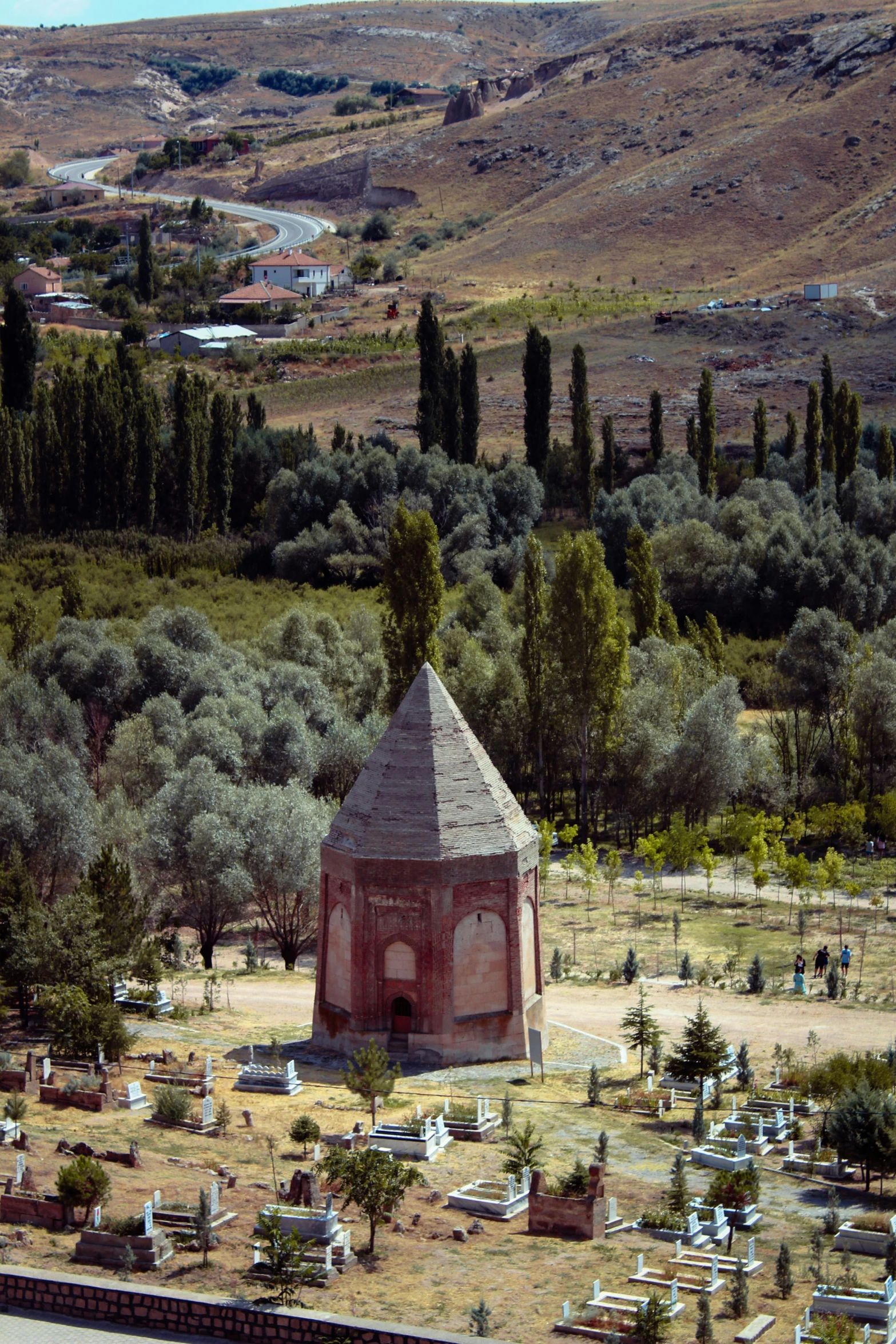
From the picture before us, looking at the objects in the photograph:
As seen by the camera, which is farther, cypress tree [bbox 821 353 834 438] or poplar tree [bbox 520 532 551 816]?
cypress tree [bbox 821 353 834 438]

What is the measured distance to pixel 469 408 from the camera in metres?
82.6

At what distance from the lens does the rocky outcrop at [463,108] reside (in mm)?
191125

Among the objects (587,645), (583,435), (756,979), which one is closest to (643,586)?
(587,645)

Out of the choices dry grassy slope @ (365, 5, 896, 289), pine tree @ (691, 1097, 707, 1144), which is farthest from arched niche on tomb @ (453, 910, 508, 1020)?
dry grassy slope @ (365, 5, 896, 289)

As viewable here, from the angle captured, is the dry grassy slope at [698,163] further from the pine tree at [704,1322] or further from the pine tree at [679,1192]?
the pine tree at [704,1322]

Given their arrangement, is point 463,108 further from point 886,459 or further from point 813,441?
point 813,441

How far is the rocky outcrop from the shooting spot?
191m

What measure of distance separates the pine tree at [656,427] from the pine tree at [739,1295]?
224 feet

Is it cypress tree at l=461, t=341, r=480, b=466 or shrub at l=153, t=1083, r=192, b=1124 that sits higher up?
cypress tree at l=461, t=341, r=480, b=466

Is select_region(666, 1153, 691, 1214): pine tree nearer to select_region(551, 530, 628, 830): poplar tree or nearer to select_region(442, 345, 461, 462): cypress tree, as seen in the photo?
select_region(551, 530, 628, 830): poplar tree

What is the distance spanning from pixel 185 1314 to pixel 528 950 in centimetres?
1250

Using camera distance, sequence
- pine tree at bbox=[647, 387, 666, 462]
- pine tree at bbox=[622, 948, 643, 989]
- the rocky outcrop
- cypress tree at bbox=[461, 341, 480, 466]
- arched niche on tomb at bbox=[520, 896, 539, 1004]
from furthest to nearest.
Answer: the rocky outcrop
pine tree at bbox=[647, 387, 666, 462]
cypress tree at bbox=[461, 341, 480, 466]
pine tree at bbox=[622, 948, 643, 989]
arched niche on tomb at bbox=[520, 896, 539, 1004]

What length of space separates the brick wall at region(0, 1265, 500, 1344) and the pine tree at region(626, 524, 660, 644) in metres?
41.5

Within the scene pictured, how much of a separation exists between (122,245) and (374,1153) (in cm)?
14145
